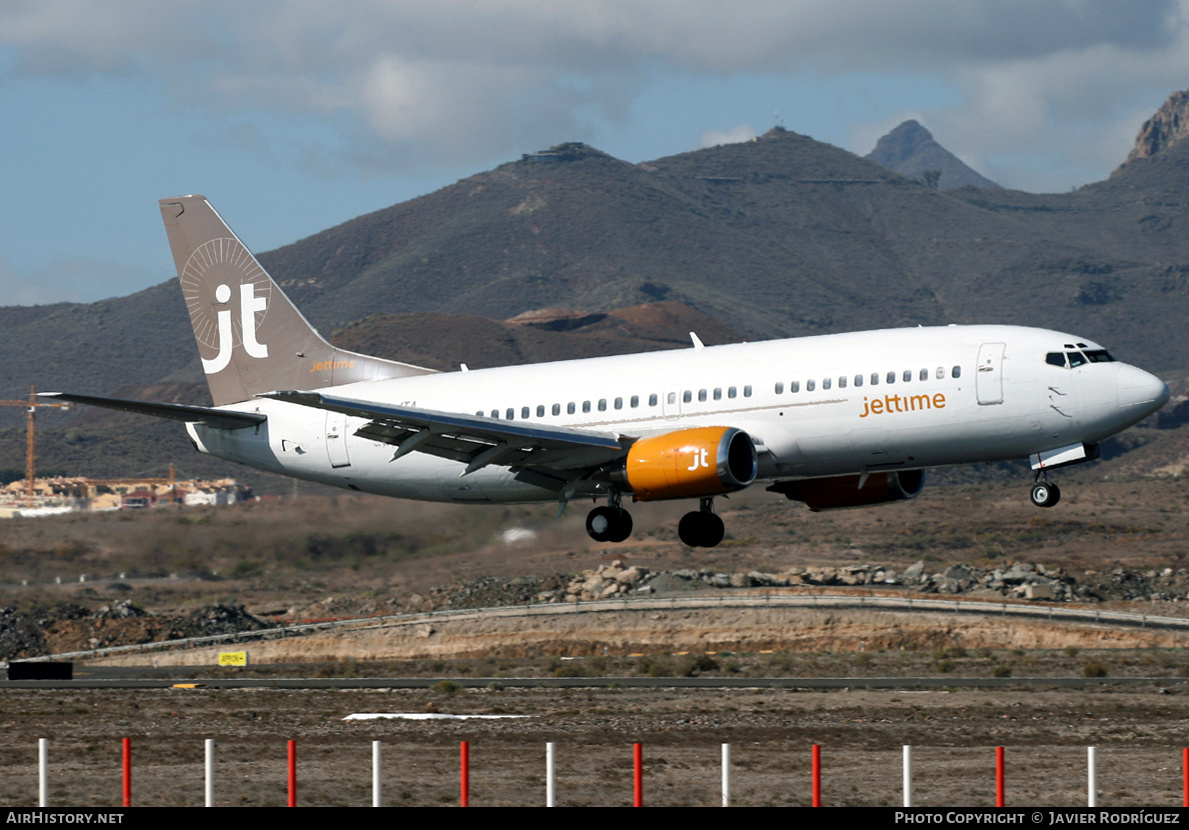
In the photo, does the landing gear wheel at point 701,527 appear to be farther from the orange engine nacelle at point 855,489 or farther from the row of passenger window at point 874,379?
the row of passenger window at point 874,379

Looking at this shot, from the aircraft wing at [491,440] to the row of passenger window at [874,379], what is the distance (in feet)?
16.1

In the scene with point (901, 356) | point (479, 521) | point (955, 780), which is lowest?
point (955, 780)

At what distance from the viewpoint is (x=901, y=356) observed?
4059cm

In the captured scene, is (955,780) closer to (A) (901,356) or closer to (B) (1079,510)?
(A) (901,356)

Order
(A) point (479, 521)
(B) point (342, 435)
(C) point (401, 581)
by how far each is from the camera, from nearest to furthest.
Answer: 1. (B) point (342, 435)
2. (A) point (479, 521)
3. (C) point (401, 581)

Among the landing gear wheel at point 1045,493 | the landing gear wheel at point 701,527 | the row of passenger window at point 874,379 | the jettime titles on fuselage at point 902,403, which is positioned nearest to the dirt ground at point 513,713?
the landing gear wheel at point 701,527

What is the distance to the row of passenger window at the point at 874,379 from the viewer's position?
131 ft

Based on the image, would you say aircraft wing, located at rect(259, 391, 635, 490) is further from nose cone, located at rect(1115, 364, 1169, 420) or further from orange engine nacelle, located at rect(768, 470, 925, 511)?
nose cone, located at rect(1115, 364, 1169, 420)

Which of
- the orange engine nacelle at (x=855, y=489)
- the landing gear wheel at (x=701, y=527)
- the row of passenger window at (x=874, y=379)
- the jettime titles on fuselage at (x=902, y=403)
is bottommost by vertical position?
the landing gear wheel at (x=701, y=527)

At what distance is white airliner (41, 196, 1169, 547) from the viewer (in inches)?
1558

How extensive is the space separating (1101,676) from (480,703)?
72.7 feet

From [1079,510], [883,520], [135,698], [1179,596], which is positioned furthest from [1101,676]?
[1079,510]

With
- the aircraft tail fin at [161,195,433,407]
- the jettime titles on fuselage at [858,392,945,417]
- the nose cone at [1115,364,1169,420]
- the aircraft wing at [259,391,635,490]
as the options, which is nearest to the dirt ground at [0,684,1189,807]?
the aircraft wing at [259,391,635,490]
